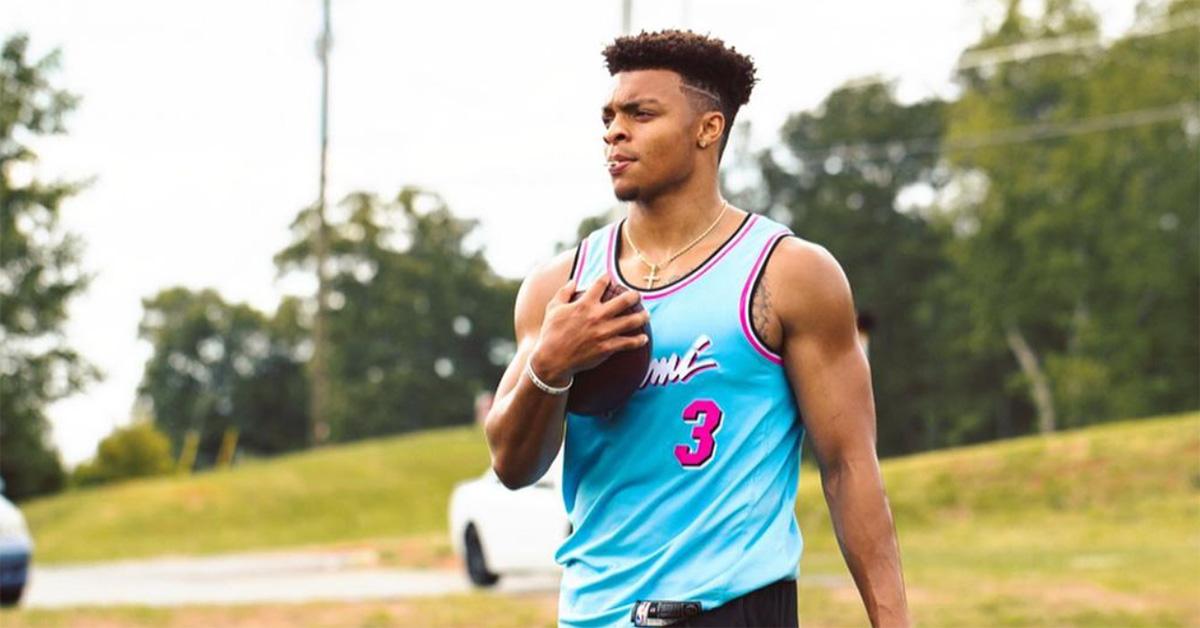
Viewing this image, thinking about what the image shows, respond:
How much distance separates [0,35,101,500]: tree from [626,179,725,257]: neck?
138 feet

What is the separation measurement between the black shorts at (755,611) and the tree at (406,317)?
80.8 meters

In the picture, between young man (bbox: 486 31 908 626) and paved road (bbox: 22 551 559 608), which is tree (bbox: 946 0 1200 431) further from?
young man (bbox: 486 31 908 626)

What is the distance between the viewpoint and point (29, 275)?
45.2 meters

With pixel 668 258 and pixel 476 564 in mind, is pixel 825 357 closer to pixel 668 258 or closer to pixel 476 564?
pixel 668 258

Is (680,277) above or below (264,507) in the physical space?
above

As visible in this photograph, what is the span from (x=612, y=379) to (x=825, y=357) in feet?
1.60

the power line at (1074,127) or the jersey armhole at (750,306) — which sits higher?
the jersey armhole at (750,306)

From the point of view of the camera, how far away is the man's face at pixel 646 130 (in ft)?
14.1

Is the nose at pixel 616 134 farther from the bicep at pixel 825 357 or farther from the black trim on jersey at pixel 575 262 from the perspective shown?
the bicep at pixel 825 357

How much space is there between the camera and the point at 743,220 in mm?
4430

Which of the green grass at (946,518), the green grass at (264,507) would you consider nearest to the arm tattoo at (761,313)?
the green grass at (946,518)

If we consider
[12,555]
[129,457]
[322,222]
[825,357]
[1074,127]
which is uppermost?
[825,357]

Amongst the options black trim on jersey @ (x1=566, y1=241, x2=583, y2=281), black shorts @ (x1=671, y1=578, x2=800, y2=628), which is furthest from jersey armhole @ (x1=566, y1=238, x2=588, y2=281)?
black shorts @ (x1=671, y1=578, x2=800, y2=628)

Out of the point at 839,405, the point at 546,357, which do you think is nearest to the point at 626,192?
the point at 546,357
